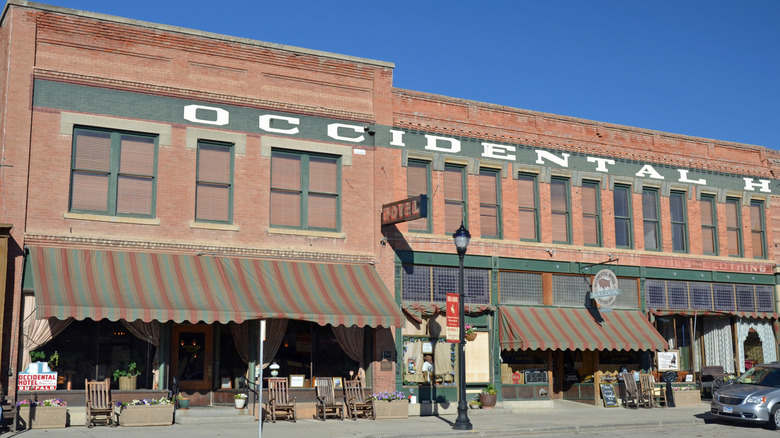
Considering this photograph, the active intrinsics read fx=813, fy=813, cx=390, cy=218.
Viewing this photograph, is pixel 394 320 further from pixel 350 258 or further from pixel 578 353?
pixel 578 353

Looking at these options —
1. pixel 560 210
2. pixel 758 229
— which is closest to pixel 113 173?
pixel 560 210

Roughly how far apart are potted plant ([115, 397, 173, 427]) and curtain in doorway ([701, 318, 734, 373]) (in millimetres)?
19621

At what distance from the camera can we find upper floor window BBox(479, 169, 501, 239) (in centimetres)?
2642

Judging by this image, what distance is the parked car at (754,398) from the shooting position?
21.3 meters

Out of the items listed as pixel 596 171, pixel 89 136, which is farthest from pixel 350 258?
pixel 596 171

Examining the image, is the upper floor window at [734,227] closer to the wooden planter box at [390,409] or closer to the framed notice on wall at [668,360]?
the framed notice on wall at [668,360]

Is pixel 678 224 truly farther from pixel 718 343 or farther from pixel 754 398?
pixel 754 398

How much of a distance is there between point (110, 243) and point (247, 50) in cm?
679

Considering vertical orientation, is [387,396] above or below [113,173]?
below

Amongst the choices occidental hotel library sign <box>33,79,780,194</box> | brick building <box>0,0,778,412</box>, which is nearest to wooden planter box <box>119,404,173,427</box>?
brick building <box>0,0,778,412</box>

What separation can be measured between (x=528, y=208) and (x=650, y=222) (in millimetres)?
5332

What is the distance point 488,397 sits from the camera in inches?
979

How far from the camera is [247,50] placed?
76.9 feet

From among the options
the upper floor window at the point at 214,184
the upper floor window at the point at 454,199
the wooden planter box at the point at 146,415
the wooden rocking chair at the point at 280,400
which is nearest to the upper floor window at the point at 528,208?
the upper floor window at the point at 454,199
